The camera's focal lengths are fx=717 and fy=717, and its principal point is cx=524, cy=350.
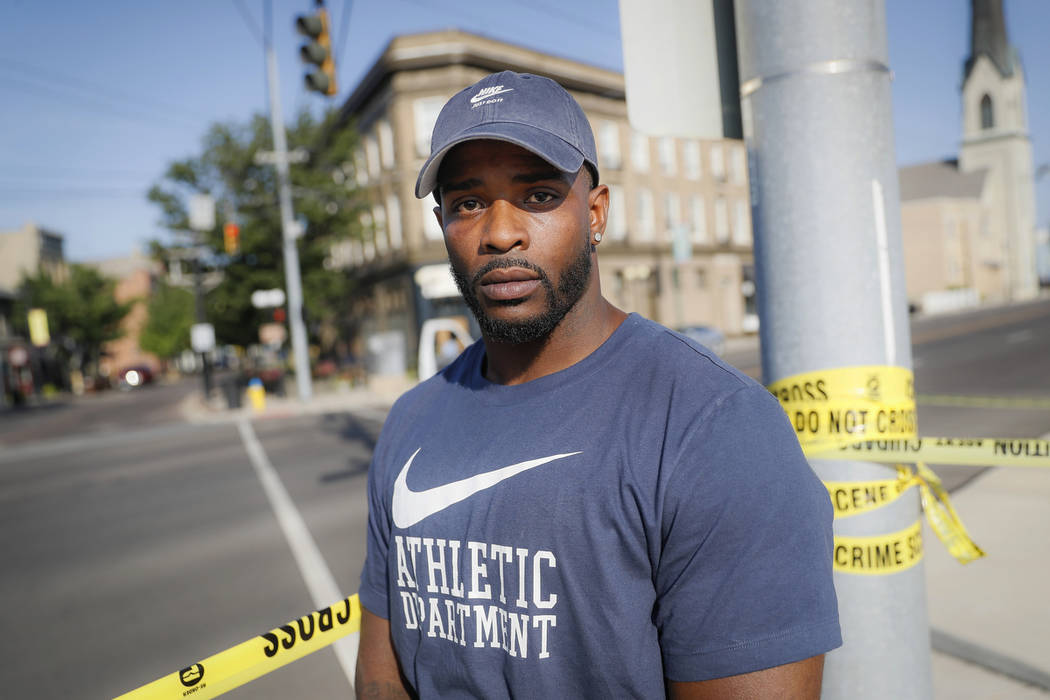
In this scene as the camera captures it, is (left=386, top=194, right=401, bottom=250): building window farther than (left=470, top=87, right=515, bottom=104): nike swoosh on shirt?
→ Yes

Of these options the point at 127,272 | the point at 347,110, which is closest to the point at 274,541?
the point at 347,110

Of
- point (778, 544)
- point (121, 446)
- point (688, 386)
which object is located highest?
point (688, 386)

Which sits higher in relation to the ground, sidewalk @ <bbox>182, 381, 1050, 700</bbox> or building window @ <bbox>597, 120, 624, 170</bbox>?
building window @ <bbox>597, 120, 624, 170</bbox>

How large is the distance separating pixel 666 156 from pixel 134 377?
141ft

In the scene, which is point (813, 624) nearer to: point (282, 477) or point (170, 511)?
point (170, 511)

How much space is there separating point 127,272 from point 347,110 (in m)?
80.7

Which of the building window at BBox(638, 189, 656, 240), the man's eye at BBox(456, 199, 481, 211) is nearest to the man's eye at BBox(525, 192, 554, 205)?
the man's eye at BBox(456, 199, 481, 211)

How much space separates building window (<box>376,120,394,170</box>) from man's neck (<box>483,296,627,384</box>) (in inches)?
1249

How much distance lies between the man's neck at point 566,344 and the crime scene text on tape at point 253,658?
88 centimetres

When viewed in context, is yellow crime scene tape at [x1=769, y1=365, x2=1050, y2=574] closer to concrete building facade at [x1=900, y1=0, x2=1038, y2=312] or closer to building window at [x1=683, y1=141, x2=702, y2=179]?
building window at [x1=683, y1=141, x2=702, y2=179]

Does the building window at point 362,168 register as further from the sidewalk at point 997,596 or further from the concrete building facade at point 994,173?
the concrete building facade at point 994,173

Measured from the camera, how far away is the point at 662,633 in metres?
1.28

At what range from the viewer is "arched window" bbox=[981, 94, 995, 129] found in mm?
74562

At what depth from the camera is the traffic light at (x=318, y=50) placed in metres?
9.48
